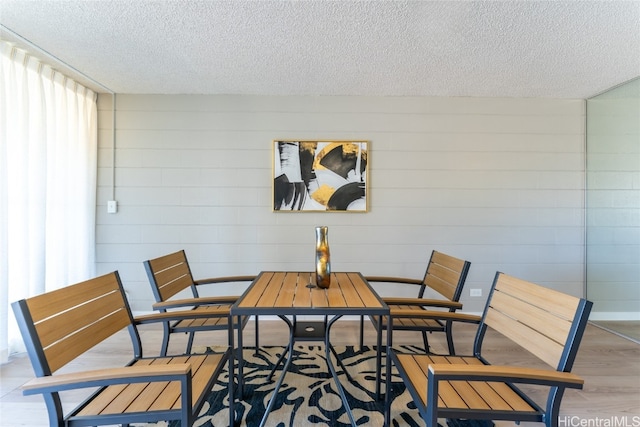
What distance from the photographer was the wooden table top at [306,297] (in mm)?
1490

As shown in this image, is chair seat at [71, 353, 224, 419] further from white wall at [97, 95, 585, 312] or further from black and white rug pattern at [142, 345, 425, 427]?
white wall at [97, 95, 585, 312]

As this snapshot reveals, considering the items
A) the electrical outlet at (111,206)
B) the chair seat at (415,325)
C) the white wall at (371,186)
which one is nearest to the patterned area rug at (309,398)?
the chair seat at (415,325)

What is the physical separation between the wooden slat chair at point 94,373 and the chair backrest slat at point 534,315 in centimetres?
144

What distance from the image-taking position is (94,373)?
1051mm

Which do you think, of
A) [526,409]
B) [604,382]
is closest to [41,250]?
[526,409]

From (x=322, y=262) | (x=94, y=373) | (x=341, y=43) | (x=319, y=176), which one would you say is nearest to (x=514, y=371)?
(x=322, y=262)

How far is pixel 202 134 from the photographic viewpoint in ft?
10.4

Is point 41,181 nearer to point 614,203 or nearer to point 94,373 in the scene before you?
point 94,373

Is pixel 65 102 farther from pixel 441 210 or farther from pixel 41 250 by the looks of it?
pixel 441 210

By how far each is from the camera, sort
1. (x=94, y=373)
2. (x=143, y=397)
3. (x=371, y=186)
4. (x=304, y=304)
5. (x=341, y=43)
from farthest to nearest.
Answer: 1. (x=371, y=186)
2. (x=341, y=43)
3. (x=304, y=304)
4. (x=143, y=397)
5. (x=94, y=373)

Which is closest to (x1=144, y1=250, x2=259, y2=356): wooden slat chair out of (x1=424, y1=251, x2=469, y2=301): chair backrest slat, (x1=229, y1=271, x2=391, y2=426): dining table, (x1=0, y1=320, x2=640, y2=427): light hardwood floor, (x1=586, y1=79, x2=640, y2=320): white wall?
(x1=229, y1=271, x2=391, y2=426): dining table

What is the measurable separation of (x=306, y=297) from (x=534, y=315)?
3.66ft

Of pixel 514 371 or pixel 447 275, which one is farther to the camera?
pixel 447 275

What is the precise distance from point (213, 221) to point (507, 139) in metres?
3.33
